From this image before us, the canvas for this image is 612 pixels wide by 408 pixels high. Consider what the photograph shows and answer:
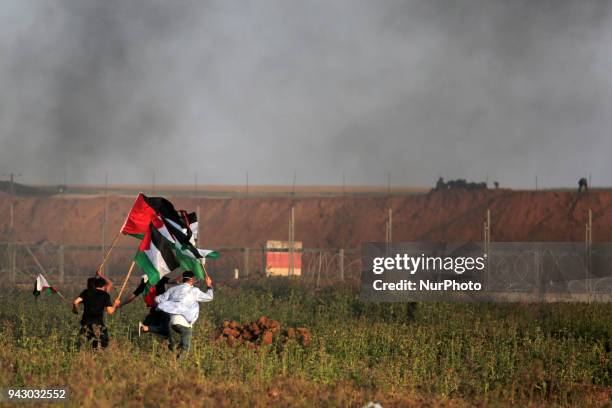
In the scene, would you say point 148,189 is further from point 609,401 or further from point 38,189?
point 609,401

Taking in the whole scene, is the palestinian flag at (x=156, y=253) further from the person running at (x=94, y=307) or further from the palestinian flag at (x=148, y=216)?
the person running at (x=94, y=307)

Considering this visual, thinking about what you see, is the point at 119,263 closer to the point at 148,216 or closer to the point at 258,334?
the point at 258,334

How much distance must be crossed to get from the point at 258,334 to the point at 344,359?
2.60 meters

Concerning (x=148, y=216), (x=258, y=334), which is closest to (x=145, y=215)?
(x=148, y=216)

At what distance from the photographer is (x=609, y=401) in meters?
15.1

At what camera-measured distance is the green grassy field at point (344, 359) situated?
41.5ft

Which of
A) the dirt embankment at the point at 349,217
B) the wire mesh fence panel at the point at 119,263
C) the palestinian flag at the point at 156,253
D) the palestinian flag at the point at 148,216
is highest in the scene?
the dirt embankment at the point at 349,217

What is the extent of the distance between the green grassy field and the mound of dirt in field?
0.27 m

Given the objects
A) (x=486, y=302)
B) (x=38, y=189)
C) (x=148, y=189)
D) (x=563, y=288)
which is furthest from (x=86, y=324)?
(x=148, y=189)

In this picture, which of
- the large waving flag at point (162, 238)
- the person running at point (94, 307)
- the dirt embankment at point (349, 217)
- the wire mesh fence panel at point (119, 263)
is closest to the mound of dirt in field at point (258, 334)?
the large waving flag at point (162, 238)

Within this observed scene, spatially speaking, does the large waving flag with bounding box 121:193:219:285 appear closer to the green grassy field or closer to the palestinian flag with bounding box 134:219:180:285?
the palestinian flag with bounding box 134:219:180:285

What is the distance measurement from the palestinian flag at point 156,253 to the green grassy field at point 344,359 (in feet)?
4.31

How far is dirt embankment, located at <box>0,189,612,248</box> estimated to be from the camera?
74.6 meters

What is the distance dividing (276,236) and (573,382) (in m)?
65.0
